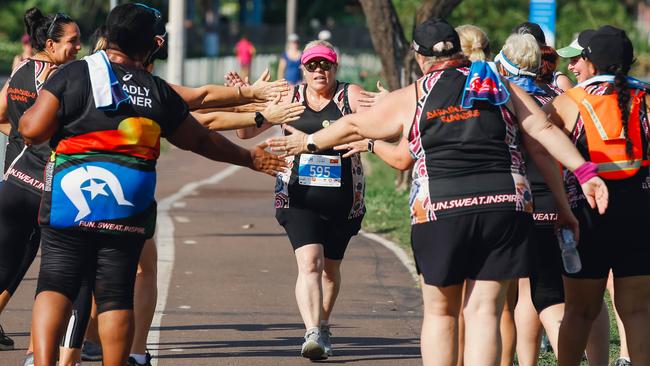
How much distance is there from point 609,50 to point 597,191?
810mm

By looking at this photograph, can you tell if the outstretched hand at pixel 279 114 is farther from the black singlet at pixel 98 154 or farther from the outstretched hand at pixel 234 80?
the black singlet at pixel 98 154

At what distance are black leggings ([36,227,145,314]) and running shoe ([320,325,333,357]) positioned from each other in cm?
232

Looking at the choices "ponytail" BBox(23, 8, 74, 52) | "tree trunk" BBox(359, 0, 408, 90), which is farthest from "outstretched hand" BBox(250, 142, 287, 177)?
"tree trunk" BBox(359, 0, 408, 90)

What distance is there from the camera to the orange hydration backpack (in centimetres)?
637

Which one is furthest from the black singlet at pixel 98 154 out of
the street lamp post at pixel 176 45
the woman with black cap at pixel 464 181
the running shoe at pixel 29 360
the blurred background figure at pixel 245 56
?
the blurred background figure at pixel 245 56

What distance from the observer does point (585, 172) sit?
19.9 ft

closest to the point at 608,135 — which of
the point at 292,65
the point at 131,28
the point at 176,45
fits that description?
the point at 131,28

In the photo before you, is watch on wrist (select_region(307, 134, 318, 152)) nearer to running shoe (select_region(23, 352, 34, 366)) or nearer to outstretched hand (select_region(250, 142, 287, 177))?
outstretched hand (select_region(250, 142, 287, 177))

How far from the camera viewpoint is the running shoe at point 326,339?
319 inches

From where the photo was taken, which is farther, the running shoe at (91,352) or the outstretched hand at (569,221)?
the running shoe at (91,352)

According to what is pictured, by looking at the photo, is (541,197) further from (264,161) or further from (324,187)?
(324,187)

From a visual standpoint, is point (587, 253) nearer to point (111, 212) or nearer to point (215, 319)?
point (111, 212)

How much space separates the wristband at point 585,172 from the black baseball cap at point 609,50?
0.62 meters

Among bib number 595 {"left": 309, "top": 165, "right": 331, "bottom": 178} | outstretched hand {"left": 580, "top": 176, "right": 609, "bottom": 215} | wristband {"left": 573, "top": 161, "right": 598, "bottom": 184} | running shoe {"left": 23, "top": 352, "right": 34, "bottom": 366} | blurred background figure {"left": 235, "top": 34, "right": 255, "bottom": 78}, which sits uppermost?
blurred background figure {"left": 235, "top": 34, "right": 255, "bottom": 78}
